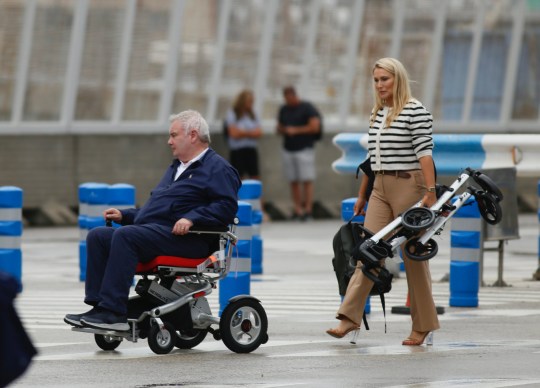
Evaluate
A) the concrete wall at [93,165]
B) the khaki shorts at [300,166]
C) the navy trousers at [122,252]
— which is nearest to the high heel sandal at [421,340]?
the navy trousers at [122,252]

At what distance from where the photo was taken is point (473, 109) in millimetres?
30031

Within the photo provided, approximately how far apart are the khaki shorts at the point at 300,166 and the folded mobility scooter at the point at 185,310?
15.0 m

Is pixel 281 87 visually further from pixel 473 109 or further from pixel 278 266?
pixel 278 266

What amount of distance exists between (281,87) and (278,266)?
10.4 m

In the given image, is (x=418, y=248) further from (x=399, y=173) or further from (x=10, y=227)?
(x=10, y=227)

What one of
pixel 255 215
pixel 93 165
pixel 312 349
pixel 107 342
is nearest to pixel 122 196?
pixel 255 215

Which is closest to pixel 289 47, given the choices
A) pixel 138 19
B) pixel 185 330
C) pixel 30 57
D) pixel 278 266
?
pixel 138 19

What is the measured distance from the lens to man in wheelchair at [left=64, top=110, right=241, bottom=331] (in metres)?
10.3

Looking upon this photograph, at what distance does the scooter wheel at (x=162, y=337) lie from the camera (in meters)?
10.4

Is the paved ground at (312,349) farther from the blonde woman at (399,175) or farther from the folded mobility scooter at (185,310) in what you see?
the blonde woman at (399,175)

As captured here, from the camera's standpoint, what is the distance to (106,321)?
10.2 meters

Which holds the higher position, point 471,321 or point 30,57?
point 30,57

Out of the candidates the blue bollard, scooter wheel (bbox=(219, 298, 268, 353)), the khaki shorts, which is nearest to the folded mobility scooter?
scooter wheel (bbox=(219, 298, 268, 353))

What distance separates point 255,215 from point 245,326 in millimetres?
6068
